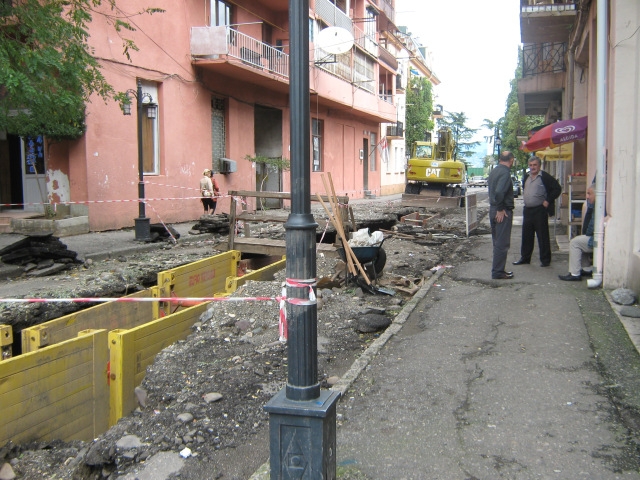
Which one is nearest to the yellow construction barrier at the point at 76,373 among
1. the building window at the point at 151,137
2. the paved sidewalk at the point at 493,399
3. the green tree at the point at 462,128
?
the paved sidewalk at the point at 493,399

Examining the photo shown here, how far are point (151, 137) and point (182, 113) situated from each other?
144cm

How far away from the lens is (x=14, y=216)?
14.2 m

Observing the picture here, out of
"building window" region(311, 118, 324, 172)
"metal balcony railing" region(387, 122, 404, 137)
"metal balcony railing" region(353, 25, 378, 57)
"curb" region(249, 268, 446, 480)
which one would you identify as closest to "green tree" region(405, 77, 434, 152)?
"metal balcony railing" region(387, 122, 404, 137)

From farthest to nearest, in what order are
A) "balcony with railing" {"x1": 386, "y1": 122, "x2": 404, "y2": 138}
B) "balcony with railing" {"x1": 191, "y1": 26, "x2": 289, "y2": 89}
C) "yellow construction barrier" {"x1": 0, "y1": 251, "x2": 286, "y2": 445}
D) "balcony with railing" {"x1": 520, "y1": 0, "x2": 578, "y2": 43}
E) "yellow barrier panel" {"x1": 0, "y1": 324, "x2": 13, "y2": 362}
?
"balcony with railing" {"x1": 386, "y1": 122, "x2": 404, "y2": 138} → "balcony with railing" {"x1": 191, "y1": 26, "x2": 289, "y2": 89} → "balcony with railing" {"x1": 520, "y1": 0, "x2": 578, "y2": 43} → "yellow barrier panel" {"x1": 0, "y1": 324, "x2": 13, "y2": 362} → "yellow construction barrier" {"x1": 0, "y1": 251, "x2": 286, "y2": 445}

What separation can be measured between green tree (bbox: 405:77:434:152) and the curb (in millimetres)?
46099

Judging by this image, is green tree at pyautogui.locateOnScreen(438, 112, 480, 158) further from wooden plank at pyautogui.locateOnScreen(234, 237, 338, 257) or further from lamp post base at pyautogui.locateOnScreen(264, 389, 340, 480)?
lamp post base at pyautogui.locateOnScreen(264, 389, 340, 480)

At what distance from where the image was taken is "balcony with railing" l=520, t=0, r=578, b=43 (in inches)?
558

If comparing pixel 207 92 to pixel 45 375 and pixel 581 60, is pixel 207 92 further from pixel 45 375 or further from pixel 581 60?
pixel 45 375

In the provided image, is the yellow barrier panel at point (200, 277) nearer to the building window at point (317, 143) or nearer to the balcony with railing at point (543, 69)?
the balcony with railing at point (543, 69)

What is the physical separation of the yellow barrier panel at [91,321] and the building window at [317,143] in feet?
66.5

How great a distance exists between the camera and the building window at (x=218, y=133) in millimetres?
19750

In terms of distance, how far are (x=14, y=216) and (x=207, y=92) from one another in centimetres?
730

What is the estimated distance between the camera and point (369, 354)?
18.0ft

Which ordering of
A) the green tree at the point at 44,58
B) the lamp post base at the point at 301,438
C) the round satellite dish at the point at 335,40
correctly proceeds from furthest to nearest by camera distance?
the round satellite dish at the point at 335,40, the green tree at the point at 44,58, the lamp post base at the point at 301,438
